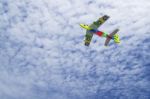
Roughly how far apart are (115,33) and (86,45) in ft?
20.2

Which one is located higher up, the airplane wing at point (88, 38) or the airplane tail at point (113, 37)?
the airplane wing at point (88, 38)

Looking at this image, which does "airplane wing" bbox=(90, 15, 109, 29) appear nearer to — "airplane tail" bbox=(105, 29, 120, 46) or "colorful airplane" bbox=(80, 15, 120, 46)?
"colorful airplane" bbox=(80, 15, 120, 46)

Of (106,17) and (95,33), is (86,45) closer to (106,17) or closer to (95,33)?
(95,33)

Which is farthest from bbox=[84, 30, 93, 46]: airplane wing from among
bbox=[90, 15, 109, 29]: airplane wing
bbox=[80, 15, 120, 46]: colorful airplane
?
bbox=[90, 15, 109, 29]: airplane wing

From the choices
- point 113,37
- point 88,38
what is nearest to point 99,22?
point 113,37

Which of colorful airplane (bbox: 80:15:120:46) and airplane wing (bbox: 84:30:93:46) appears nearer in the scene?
colorful airplane (bbox: 80:15:120:46)

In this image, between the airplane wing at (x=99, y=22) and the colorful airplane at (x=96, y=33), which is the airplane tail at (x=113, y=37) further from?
the airplane wing at (x=99, y=22)

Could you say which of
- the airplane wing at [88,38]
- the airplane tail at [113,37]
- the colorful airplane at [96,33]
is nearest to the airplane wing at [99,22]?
the colorful airplane at [96,33]

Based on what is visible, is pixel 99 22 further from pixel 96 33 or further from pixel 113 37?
pixel 113 37

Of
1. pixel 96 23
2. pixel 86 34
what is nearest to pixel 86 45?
pixel 86 34

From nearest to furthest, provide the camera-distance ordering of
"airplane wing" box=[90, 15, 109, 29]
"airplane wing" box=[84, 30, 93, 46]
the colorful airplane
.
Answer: "airplane wing" box=[90, 15, 109, 29] → the colorful airplane → "airplane wing" box=[84, 30, 93, 46]

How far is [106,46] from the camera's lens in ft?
199

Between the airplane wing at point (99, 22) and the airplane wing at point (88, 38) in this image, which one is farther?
the airplane wing at point (88, 38)

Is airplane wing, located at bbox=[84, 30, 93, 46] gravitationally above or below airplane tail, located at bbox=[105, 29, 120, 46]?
above
